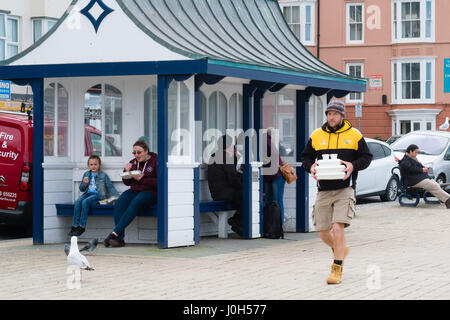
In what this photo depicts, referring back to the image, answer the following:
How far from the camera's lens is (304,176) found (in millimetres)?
15711

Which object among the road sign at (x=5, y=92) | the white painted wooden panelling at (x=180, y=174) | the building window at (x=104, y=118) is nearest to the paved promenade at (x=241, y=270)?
the white painted wooden panelling at (x=180, y=174)

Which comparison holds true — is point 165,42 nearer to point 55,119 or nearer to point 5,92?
point 55,119

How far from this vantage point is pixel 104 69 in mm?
12992

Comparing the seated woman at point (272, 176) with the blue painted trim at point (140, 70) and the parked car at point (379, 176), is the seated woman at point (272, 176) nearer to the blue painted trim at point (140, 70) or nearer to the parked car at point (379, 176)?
the blue painted trim at point (140, 70)

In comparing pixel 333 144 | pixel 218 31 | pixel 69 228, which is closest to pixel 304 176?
pixel 218 31

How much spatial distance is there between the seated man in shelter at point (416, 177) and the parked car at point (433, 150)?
117 inches

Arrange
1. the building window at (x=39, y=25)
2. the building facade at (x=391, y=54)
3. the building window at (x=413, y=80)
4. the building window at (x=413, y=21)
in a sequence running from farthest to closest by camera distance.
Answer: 1. the building window at (x=413, y=21)
2. the building window at (x=413, y=80)
3. the building facade at (x=391, y=54)
4. the building window at (x=39, y=25)

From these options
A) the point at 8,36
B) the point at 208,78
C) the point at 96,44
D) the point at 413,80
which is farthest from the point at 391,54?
the point at 96,44

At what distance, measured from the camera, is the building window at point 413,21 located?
2020 inches

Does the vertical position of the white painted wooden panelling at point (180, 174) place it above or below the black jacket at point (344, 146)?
below

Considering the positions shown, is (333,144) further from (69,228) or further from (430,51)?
(430,51)

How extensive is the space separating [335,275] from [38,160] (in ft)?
18.4

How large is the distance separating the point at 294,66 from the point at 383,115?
37.4 m

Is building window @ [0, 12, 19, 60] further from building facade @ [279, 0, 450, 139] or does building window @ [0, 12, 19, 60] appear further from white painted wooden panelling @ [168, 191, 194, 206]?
white painted wooden panelling @ [168, 191, 194, 206]
